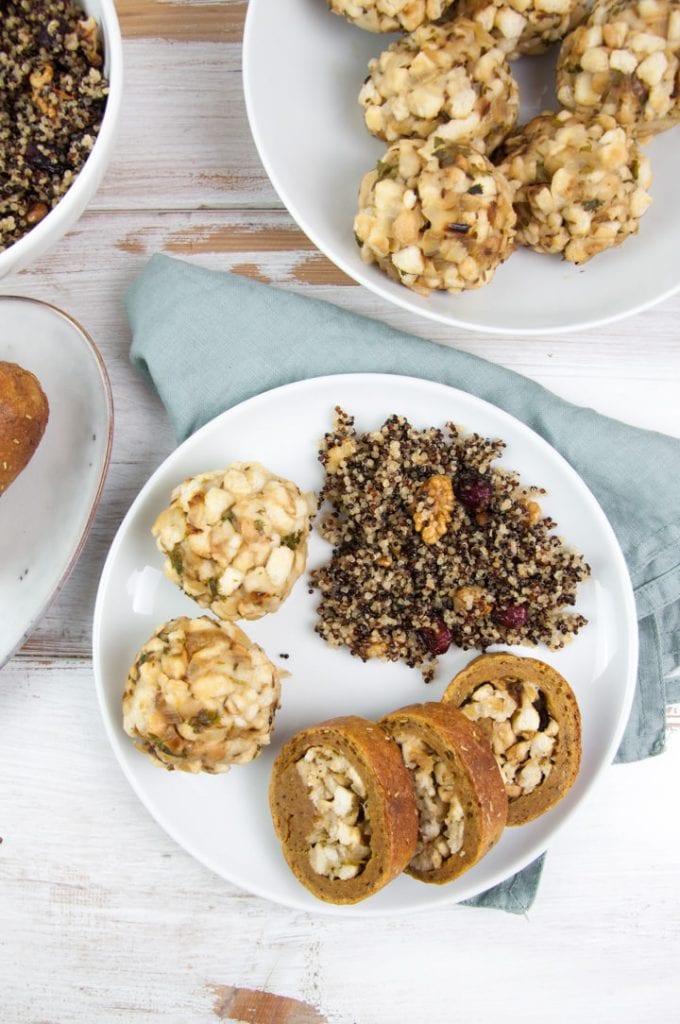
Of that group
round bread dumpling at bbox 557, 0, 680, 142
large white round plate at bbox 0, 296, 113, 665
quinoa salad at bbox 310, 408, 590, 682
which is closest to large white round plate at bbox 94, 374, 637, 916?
quinoa salad at bbox 310, 408, 590, 682

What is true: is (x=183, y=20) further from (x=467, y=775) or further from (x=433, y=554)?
(x=467, y=775)

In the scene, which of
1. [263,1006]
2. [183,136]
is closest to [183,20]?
[183,136]

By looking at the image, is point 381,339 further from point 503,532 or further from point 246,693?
point 246,693

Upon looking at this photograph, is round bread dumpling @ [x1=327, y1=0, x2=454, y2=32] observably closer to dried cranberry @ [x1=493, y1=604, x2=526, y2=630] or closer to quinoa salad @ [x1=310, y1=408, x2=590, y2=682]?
quinoa salad @ [x1=310, y1=408, x2=590, y2=682]

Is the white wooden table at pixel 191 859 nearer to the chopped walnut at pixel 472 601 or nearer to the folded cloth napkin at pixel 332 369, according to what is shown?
the folded cloth napkin at pixel 332 369

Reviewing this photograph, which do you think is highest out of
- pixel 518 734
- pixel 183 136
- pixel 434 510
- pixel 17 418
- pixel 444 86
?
pixel 444 86
